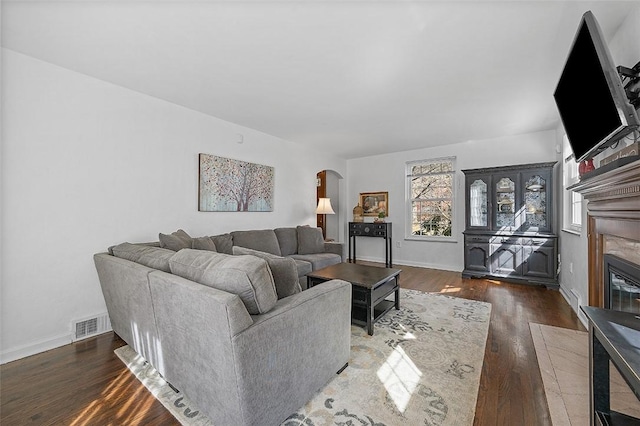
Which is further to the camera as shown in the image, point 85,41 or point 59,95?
point 59,95

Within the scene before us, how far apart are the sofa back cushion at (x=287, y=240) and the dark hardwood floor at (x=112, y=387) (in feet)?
7.23

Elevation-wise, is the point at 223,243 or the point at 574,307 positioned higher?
the point at 223,243

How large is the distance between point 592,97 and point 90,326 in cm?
421

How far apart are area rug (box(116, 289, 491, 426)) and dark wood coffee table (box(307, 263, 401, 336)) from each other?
12cm

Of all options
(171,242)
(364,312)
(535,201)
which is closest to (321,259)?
(364,312)

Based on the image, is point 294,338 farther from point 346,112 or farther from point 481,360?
point 346,112

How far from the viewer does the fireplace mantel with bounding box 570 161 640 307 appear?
1324 millimetres

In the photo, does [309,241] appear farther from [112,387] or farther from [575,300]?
[575,300]

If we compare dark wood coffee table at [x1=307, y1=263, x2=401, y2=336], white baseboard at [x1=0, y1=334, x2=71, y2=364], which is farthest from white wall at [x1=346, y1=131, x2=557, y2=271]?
white baseboard at [x1=0, y1=334, x2=71, y2=364]

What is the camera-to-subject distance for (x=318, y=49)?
2117mm

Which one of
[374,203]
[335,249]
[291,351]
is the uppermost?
[374,203]

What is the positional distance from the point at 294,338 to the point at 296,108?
2.73 meters

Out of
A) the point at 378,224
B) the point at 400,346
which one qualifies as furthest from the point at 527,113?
the point at 400,346

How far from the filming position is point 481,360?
78.7 inches
